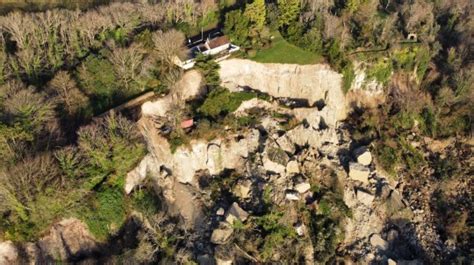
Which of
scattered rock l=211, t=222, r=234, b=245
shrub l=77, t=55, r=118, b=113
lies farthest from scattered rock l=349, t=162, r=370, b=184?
shrub l=77, t=55, r=118, b=113

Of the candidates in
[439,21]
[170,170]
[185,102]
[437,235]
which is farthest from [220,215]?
[439,21]

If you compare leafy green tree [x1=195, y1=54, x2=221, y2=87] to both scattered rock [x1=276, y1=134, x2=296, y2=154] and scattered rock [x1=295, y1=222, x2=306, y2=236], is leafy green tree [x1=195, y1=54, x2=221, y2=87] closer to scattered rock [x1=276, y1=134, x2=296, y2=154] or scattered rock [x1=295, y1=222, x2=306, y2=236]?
scattered rock [x1=276, y1=134, x2=296, y2=154]

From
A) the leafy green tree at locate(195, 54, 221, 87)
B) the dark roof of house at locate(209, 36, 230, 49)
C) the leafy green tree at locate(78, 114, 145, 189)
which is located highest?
the dark roof of house at locate(209, 36, 230, 49)

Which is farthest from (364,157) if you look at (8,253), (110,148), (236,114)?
(8,253)

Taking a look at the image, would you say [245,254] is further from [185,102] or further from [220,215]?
[185,102]

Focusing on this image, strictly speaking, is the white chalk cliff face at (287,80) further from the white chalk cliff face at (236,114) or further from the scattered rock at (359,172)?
the scattered rock at (359,172)

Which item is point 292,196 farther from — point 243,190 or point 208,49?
point 208,49

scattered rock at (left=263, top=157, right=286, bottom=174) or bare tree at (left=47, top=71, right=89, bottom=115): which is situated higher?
bare tree at (left=47, top=71, right=89, bottom=115)

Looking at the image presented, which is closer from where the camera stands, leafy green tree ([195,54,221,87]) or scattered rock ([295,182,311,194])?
scattered rock ([295,182,311,194])
